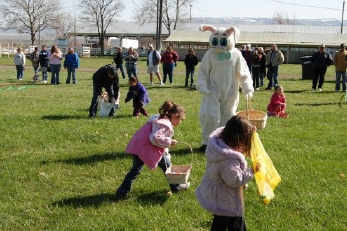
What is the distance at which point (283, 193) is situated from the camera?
6.38 metres

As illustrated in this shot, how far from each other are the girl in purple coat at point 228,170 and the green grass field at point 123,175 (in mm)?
1037

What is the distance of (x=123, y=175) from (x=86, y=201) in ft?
3.79

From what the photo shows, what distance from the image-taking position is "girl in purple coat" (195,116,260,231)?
4246 mm

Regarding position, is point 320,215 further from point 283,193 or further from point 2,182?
point 2,182

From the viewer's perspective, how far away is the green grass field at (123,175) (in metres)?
5.54

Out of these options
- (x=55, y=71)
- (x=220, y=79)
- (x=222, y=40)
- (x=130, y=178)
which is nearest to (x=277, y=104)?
(x=220, y=79)

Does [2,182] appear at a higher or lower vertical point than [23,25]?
lower

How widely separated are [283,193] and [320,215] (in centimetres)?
80

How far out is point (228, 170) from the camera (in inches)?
167

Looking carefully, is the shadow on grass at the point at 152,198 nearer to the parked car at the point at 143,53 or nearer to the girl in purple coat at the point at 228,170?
the girl in purple coat at the point at 228,170

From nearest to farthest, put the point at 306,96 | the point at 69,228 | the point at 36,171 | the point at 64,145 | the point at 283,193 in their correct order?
the point at 69,228, the point at 283,193, the point at 36,171, the point at 64,145, the point at 306,96

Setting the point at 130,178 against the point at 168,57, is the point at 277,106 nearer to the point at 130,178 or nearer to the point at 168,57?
the point at 130,178

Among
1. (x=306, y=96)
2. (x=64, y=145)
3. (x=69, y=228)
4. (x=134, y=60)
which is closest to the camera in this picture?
(x=69, y=228)

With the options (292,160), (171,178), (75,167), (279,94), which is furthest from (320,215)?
(279,94)
